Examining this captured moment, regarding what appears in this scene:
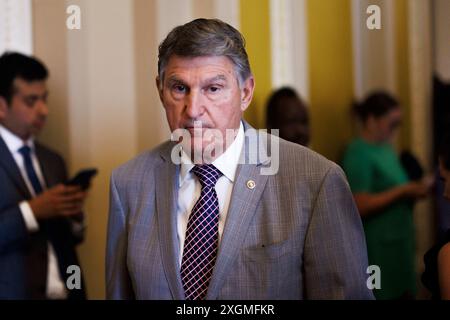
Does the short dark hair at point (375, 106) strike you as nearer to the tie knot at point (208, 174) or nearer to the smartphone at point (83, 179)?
the smartphone at point (83, 179)

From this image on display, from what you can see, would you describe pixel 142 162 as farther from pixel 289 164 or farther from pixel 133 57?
pixel 133 57

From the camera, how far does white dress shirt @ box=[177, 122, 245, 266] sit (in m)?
1.08

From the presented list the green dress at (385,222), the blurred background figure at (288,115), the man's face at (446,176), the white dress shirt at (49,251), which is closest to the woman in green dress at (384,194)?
the green dress at (385,222)

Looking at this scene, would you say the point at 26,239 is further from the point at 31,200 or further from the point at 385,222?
the point at 385,222

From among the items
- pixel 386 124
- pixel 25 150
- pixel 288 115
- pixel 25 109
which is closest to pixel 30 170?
pixel 25 150

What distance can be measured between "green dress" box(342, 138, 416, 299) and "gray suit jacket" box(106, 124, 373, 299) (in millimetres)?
794

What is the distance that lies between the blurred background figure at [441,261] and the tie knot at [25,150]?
100 centimetres

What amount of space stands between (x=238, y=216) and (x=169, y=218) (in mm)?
Result: 126

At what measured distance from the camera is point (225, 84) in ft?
3.44

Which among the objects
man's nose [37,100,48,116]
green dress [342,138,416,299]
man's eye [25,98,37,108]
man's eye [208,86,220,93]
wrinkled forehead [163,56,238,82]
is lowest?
green dress [342,138,416,299]

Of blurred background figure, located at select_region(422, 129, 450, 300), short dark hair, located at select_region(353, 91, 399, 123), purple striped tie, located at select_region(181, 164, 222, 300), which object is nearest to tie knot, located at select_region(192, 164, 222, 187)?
purple striped tie, located at select_region(181, 164, 222, 300)

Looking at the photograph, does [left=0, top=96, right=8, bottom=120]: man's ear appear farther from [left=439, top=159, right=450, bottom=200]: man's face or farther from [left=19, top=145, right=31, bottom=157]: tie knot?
[left=439, top=159, right=450, bottom=200]: man's face

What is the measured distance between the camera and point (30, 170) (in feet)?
5.16
